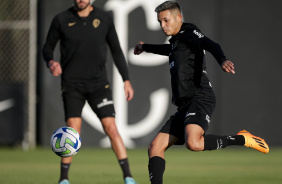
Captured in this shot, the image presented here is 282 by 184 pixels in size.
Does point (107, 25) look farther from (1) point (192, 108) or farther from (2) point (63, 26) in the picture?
(1) point (192, 108)

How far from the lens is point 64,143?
23.6 ft

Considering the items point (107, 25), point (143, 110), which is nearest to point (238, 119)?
point (143, 110)

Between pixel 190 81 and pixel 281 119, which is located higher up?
pixel 190 81

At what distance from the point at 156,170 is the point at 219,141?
0.74 meters

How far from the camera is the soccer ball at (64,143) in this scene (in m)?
7.18

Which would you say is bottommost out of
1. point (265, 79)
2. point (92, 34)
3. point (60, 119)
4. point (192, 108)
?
point (60, 119)

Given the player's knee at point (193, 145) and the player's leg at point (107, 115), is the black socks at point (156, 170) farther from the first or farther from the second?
the player's leg at point (107, 115)

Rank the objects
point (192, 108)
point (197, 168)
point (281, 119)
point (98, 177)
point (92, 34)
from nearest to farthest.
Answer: point (192, 108) < point (92, 34) < point (98, 177) < point (197, 168) < point (281, 119)

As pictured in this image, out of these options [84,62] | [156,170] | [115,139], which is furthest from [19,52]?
[156,170]

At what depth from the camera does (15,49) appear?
14.9 meters

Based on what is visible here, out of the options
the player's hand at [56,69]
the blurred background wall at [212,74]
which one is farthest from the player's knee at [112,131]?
the blurred background wall at [212,74]

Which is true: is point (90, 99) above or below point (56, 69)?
below

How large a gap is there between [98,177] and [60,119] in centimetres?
497

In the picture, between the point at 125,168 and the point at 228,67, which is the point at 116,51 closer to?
the point at 125,168
